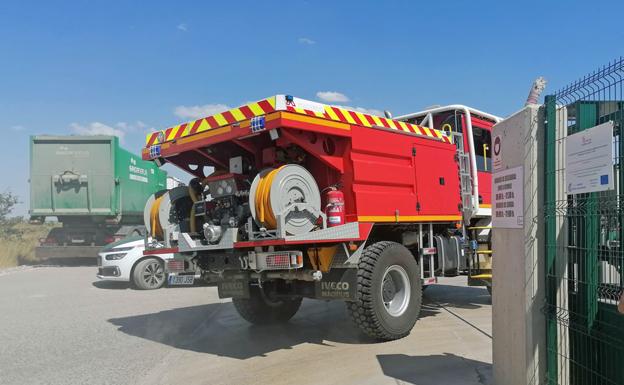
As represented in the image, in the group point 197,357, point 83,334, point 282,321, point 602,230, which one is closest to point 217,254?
point 197,357

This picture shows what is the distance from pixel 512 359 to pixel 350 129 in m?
3.05

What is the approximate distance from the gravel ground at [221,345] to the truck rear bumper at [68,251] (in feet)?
21.4

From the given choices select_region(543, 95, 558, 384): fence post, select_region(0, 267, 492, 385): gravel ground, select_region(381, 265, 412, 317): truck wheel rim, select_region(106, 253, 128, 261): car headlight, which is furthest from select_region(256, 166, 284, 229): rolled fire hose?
select_region(106, 253, 128, 261): car headlight

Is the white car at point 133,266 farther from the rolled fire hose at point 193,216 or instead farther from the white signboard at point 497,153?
the white signboard at point 497,153

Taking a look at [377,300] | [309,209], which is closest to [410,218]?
[377,300]

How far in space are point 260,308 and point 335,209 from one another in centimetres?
233

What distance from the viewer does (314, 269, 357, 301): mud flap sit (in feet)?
18.7

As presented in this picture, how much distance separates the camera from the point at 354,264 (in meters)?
5.82

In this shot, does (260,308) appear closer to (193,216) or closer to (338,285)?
(193,216)

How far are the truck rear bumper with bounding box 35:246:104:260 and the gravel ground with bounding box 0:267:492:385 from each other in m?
6.53

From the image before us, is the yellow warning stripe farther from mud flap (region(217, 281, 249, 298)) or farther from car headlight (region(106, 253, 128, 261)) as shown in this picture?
car headlight (region(106, 253, 128, 261))

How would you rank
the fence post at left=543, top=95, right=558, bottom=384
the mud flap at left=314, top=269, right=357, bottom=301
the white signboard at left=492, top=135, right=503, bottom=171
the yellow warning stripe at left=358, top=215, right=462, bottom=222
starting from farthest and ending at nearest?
the yellow warning stripe at left=358, top=215, right=462, bottom=222
the mud flap at left=314, top=269, right=357, bottom=301
the white signboard at left=492, top=135, right=503, bottom=171
the fence post at left=543, top=95, right=558, bottom=384

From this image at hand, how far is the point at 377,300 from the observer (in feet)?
19.3

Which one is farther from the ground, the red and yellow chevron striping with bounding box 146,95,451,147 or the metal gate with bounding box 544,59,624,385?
the red and yellow chevron striping with bounding box 146,95,451,147
